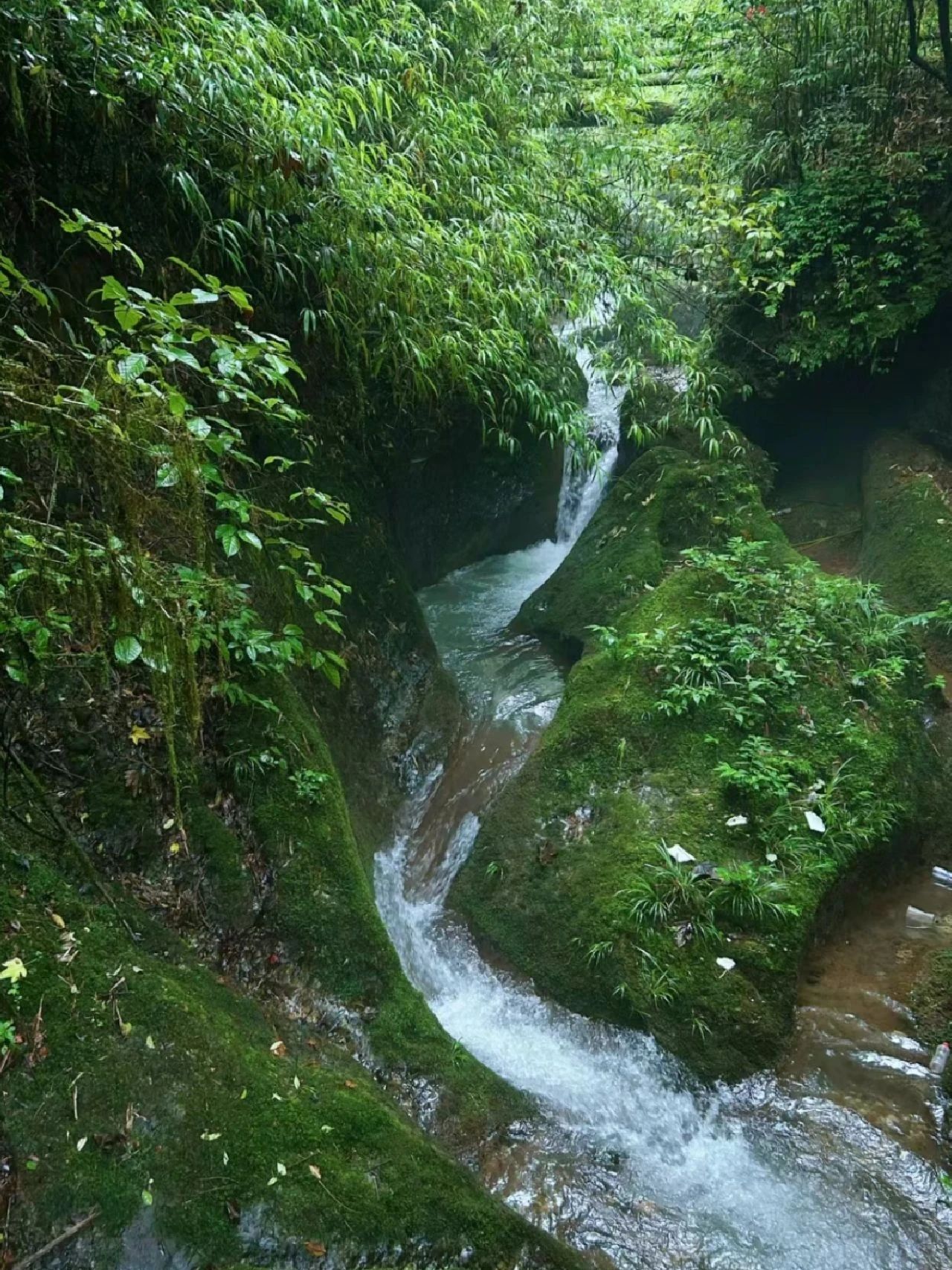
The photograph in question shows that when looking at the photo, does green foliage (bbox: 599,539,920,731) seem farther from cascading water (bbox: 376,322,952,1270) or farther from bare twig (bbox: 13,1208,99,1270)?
bare twig (bbox: 13,1208,99,1270)

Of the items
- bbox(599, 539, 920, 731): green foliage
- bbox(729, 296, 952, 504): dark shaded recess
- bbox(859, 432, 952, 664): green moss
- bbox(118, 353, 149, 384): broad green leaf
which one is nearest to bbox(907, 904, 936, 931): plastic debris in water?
bbox(599, 539, 920, 731): green foliage

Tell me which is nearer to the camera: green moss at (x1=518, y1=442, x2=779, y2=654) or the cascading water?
the cascading water

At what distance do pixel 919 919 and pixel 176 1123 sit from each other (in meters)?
4.31

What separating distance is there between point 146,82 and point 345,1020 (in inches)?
168

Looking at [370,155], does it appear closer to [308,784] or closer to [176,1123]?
[308,784]

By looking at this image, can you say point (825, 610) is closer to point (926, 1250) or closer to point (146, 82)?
point (926, 1250)

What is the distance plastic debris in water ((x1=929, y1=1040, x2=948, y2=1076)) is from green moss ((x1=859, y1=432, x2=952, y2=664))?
12.7 ft

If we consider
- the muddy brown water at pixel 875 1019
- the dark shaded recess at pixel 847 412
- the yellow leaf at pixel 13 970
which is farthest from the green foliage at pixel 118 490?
the dark shaded recess at pixel 847 412

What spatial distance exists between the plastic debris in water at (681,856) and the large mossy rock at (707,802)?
0.06 m

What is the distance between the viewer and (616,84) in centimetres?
675

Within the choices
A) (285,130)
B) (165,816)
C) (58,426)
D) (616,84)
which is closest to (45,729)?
(165,816)

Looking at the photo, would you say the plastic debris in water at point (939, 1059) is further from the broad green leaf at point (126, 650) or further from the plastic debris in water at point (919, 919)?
the broad green leaf at point (126, 650)

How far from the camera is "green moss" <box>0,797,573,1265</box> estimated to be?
81.1 inches

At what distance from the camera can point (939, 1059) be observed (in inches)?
142
